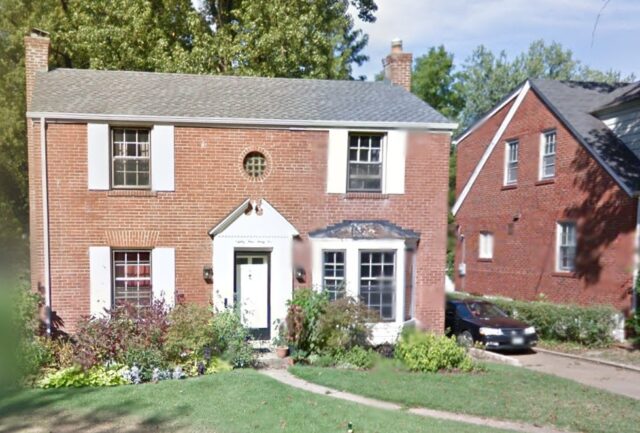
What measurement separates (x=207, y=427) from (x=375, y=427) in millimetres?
2320

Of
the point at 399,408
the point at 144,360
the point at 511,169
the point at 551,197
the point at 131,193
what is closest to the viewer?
the point at 399,408

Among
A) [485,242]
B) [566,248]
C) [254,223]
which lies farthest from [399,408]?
[254,223]

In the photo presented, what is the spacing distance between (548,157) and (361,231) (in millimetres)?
4354

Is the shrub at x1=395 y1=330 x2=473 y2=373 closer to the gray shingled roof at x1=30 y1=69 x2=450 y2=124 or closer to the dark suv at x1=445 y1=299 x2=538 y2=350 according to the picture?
the dark suv at x1=445 y1=299 x2=538 y2=350

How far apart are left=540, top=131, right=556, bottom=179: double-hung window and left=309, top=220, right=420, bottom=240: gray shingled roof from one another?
11.0ft

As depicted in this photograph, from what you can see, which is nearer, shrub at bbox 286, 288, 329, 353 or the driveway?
the driveway

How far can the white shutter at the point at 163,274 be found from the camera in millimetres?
11445

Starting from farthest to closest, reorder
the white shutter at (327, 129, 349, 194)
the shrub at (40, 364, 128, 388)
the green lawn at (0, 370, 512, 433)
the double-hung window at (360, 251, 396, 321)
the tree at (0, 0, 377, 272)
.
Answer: the tree at (0, 0, 377, 272), the white shutter at (327, 129, 349, 194), the double-hung window at (360, 251, 396, 321), the shrub at (40, 364, 128, 388), the green lawn at (0, 370, 512, 433)

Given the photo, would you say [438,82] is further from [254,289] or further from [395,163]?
[254,289]

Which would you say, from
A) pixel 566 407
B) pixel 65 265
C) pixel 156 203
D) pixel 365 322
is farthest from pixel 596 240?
pixel 65 265

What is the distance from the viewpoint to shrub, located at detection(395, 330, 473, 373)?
10297 mm

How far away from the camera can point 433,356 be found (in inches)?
407

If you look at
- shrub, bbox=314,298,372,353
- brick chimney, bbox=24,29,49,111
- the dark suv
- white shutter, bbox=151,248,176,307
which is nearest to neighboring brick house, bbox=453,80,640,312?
the dark suv

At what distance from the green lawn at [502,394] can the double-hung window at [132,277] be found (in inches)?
161
